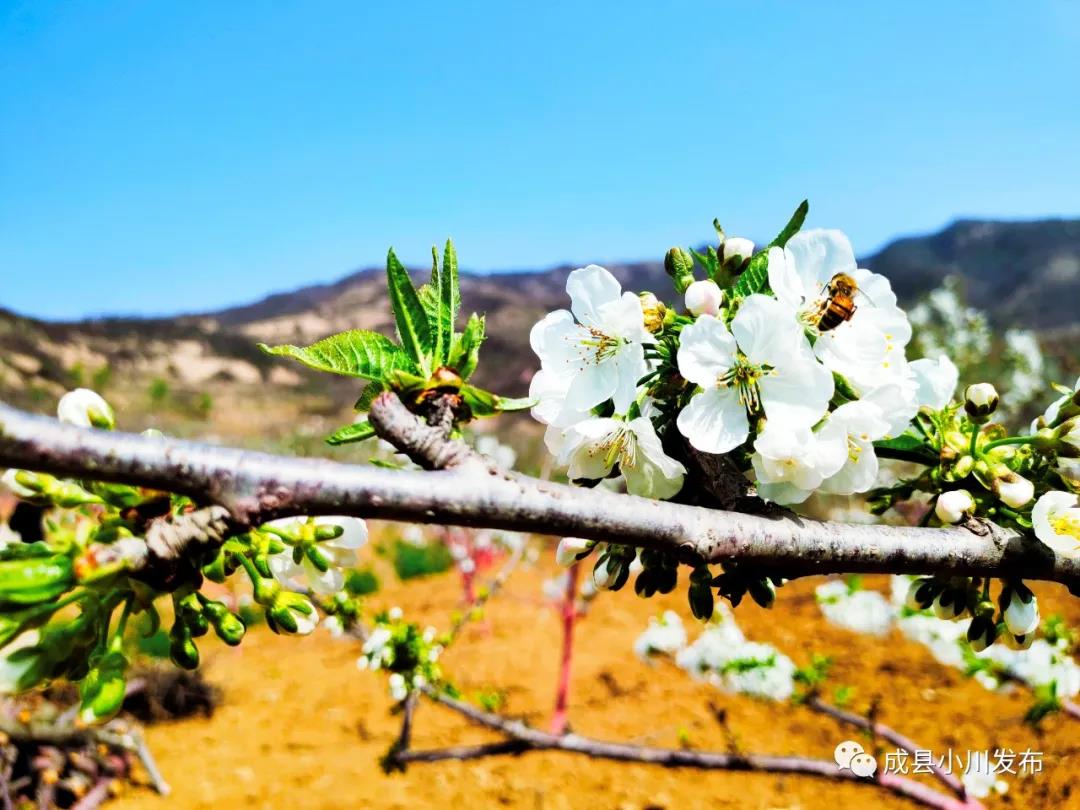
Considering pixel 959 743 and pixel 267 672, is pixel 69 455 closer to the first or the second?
pixel 959 743

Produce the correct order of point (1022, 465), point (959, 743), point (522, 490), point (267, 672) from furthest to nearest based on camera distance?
point (267, 672), point (959, 743), point (1022, 465), point (522, 490)

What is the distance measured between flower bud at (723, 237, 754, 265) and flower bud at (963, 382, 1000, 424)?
1.32ft

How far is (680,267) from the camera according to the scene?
106 centimetres

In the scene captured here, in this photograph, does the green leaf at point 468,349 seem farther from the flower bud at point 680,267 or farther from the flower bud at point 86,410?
the flower bud at point 86,410

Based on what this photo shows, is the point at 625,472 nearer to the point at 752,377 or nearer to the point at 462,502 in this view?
the point at 752,377

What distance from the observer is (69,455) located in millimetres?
594

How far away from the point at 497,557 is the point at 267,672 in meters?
3.38

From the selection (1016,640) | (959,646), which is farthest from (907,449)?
(959,646)

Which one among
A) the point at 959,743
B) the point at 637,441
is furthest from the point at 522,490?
the point at 959,743

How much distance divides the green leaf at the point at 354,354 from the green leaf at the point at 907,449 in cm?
69

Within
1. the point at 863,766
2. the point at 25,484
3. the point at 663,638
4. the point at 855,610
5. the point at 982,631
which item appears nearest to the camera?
the point at 25,484

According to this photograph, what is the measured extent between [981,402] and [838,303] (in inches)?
13.0

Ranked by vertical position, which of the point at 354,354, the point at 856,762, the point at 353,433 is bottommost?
the point at 856,762

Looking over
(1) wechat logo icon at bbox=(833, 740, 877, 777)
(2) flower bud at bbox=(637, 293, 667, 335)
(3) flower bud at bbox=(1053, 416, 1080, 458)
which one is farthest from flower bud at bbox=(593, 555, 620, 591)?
(1) wechat logo icon at bbox=(833, 740, 877, 777)
